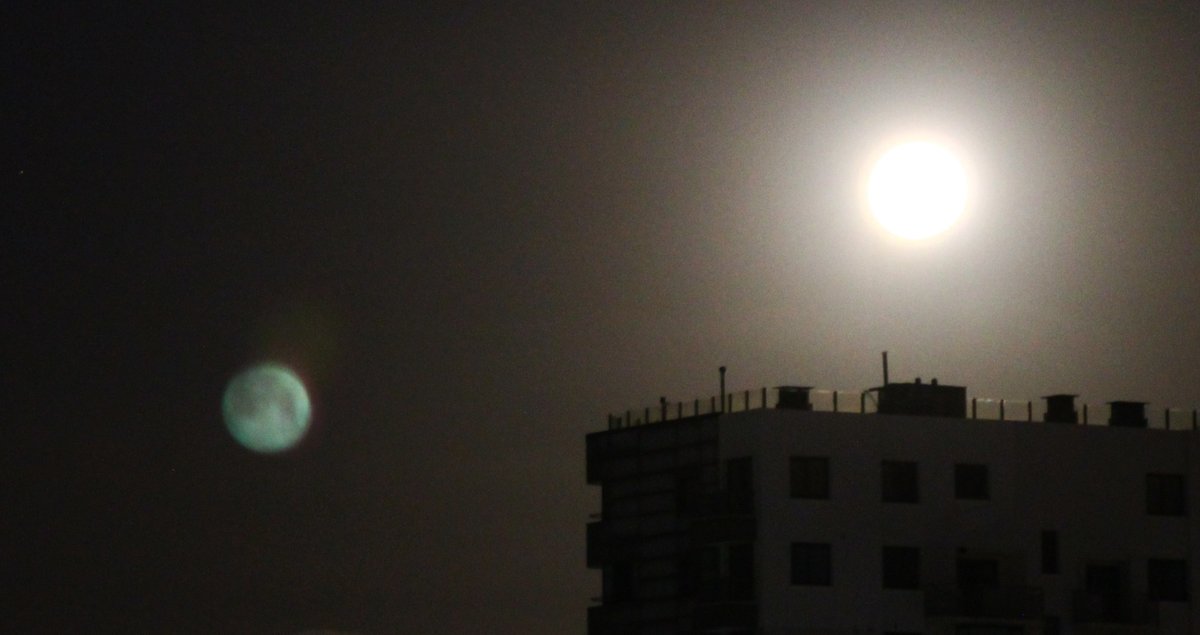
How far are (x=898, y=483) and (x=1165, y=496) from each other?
13563mm

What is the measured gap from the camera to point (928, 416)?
3177 inches

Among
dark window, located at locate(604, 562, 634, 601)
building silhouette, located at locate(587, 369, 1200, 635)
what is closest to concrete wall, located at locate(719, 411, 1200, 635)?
building silhouette, located at locate(587, 369, 1200, 635)

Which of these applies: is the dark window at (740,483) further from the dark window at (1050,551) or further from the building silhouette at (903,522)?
the dark window at (1050,551)

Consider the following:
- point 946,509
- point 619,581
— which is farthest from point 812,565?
point 619,581

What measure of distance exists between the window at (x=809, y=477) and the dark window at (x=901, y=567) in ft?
12.3

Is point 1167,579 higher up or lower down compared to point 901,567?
lower down

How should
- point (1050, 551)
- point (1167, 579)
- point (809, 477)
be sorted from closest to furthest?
1. point (809, 477)
2. point (1050, 551)
3. point (1167, 579)

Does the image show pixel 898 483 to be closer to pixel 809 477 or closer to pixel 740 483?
pixel 809 477

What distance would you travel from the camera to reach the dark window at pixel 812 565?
76.5 m

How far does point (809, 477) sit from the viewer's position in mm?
77938

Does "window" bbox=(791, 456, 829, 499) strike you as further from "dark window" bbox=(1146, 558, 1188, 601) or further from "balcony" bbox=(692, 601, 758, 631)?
"dark window" bbox=(1146, 558, 1188, 601)

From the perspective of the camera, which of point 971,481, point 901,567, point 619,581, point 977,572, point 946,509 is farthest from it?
point 619,581

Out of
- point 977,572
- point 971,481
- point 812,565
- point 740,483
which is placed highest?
point 971,481

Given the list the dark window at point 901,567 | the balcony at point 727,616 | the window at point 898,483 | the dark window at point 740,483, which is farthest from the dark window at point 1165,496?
the balcony at point 727,616
